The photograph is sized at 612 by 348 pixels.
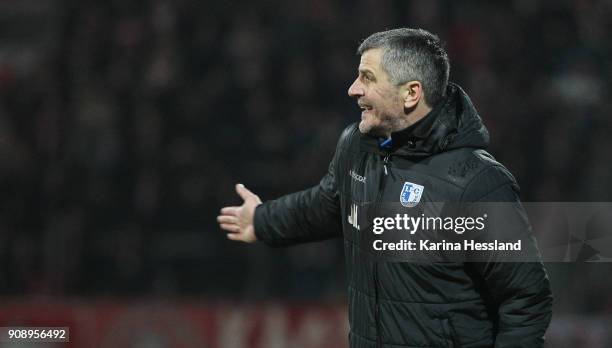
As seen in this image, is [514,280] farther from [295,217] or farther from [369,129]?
[295,217]

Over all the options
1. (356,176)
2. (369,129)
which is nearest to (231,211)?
(356,176)

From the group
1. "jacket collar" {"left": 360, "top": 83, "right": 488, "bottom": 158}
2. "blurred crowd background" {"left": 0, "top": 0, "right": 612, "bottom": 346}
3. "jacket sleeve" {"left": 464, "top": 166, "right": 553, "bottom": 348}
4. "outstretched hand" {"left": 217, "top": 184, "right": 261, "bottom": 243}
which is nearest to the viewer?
"jacket sleeve" {"left": 464, "top": 166, "right": 553, "bottom": 348}

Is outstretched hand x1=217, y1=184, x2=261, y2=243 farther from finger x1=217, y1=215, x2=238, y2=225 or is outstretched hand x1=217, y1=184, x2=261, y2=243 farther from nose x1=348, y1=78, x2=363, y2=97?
nose x1=348, y1=78, x2=363, y2=97

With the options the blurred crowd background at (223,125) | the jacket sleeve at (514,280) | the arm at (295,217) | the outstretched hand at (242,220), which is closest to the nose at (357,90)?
the arm at (295,217)

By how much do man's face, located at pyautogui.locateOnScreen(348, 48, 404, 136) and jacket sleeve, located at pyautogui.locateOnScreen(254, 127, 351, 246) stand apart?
303 millimetres

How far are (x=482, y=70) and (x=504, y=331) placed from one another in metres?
6.03

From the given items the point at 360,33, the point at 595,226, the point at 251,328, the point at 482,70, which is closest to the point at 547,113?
the point at 482,70

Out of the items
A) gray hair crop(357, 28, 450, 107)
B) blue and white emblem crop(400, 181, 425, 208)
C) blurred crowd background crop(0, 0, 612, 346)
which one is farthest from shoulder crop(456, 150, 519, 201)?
blurred crowd background crop(0, 0, 612, 346)

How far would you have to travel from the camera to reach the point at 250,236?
414 centimetres

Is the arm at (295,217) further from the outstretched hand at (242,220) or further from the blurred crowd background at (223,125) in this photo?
the blurred crowd background at (223,125)

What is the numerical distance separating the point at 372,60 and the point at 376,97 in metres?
0.13

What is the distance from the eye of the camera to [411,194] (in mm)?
3439

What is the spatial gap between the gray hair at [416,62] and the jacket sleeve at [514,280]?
1.19ft

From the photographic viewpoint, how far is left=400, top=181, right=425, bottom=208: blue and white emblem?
11.2 feet
